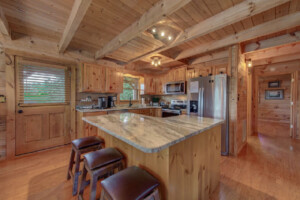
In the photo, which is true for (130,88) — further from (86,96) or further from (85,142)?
(85,142)

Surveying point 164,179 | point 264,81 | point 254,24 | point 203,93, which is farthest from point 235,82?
point 264,81

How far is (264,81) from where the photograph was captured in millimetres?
6203

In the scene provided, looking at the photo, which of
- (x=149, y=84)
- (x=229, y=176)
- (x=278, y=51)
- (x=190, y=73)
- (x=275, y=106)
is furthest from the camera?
(x=275, y=106)

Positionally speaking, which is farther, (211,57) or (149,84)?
(149,84)

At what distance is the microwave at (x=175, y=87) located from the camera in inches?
150

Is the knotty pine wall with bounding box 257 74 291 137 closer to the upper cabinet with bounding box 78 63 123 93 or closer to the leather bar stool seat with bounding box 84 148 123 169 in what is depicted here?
the upper cabinet with bounding box 78 63 123 93

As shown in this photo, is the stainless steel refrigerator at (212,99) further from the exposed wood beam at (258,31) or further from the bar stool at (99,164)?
the bar stool at (99,164)

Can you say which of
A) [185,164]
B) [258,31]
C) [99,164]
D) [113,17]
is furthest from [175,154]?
[258,31]

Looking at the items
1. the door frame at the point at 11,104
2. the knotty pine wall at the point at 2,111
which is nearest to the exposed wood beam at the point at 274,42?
the door frame at the point at 11,104

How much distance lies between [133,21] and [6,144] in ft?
11.1

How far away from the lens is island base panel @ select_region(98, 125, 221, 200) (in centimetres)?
97

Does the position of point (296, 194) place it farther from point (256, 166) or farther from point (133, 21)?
point (133, 21)

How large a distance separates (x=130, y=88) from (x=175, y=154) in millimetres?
3642

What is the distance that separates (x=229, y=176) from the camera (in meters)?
1.84
